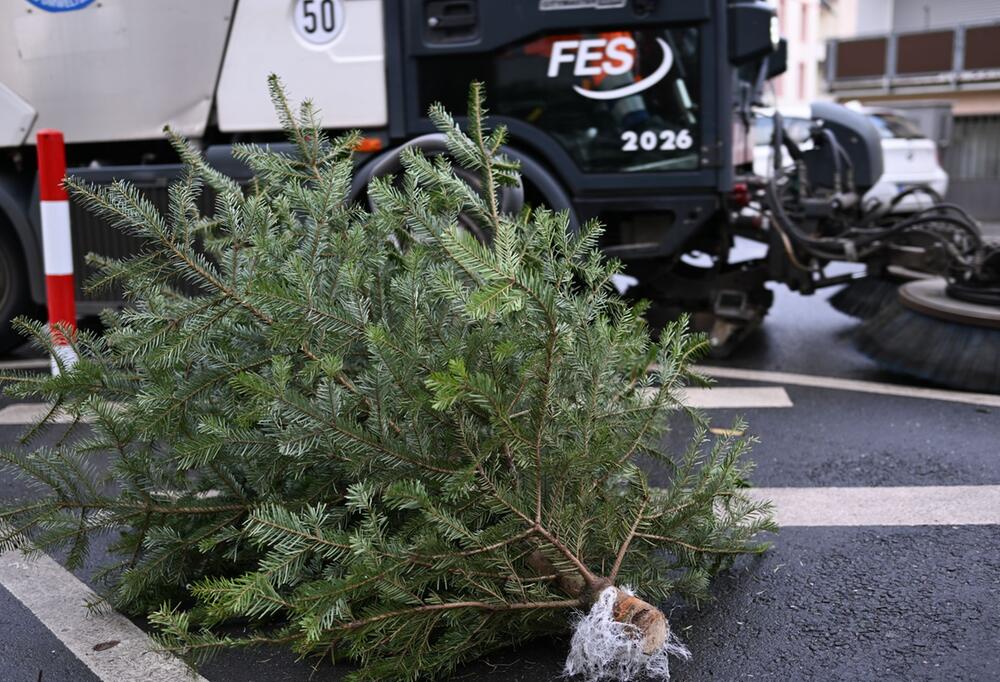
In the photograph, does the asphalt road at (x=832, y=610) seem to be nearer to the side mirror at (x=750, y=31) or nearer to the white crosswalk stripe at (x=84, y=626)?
the white crosswalk stripe at (x=84, y=626)

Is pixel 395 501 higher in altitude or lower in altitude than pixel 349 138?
lower

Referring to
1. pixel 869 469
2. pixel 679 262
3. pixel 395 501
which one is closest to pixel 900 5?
pixel 679 262

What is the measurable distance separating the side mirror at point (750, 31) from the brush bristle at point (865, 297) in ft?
5.47

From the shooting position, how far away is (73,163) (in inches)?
258

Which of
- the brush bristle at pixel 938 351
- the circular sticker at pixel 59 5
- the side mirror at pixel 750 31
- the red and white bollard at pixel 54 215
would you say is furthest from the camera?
the circular sticker at pixel 59 5

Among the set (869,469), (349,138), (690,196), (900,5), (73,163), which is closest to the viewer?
(349,138)

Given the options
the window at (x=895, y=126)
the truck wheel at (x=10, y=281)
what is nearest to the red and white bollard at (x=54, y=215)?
the truck wheel at (x=10, y=281)

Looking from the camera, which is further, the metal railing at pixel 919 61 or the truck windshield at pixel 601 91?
the metal railing at pixel 919 61

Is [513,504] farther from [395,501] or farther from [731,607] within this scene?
[731,607]

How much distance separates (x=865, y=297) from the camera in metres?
6.93

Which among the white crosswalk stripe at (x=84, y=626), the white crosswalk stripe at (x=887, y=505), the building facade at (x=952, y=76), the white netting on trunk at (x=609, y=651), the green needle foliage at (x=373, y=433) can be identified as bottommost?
the building facade at (x=952, y=76)

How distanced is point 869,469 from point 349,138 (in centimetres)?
245

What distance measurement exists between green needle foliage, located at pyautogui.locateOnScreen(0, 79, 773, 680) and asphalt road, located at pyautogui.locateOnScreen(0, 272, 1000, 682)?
109mm

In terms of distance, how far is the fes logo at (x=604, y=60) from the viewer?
5816 mm
